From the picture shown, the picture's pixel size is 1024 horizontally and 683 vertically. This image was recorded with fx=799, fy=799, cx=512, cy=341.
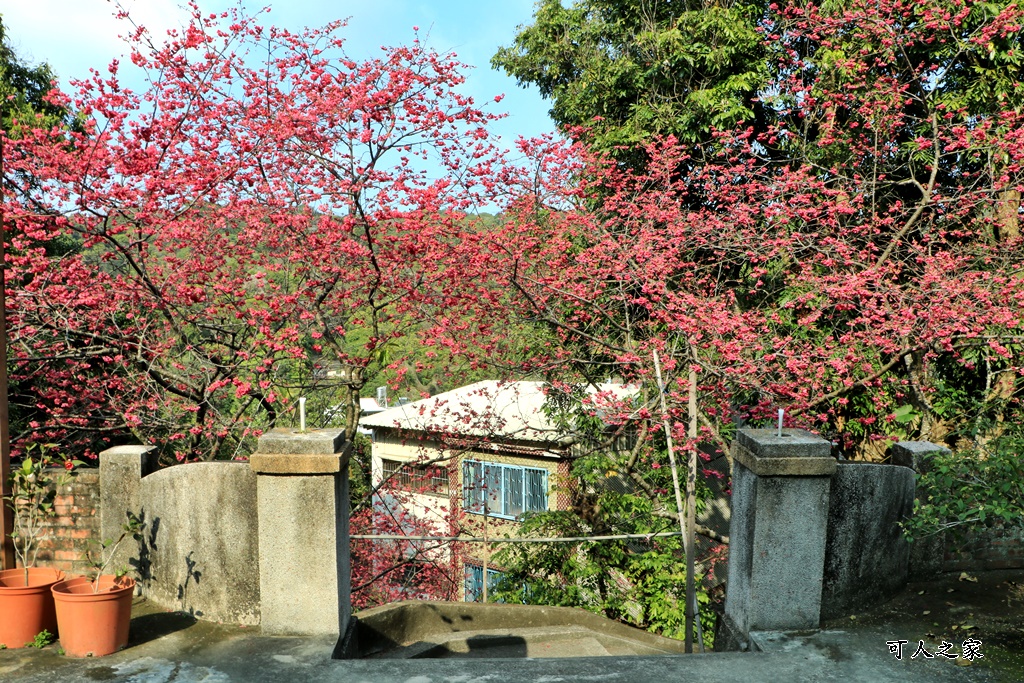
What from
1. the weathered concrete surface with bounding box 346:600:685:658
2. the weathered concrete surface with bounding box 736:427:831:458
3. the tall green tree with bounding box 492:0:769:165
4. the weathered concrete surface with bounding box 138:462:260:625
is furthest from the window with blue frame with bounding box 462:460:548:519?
the weathered concrete surface with bounding box 736:427:831:458

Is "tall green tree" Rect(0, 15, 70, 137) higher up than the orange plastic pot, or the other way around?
"tall green tree" Rect(0, 15, 70, 137)

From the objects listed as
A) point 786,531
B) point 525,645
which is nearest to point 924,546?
point 786,531

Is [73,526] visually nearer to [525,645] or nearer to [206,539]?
[206,539]

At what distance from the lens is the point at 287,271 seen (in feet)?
31.9

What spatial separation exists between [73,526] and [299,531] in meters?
2.41

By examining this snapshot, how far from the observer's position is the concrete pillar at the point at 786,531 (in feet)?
17.2

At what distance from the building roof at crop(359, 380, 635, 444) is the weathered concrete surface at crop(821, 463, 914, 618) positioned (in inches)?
221

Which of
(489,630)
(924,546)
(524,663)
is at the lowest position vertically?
(489,630)

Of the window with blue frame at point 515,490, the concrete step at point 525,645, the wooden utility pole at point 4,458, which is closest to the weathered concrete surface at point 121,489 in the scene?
the wooden utility pole at point 4,458

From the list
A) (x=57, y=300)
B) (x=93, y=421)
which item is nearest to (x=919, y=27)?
(x=57, y=300)

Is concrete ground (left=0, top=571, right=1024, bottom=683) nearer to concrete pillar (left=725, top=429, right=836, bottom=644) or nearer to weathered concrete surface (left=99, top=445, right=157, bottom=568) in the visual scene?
concrete pillar (left=725, top=429, right=836, bottom=644)

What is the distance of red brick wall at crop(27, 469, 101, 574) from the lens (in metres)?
6.20

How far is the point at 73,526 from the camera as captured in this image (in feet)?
20.5

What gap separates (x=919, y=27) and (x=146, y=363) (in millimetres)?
11442
